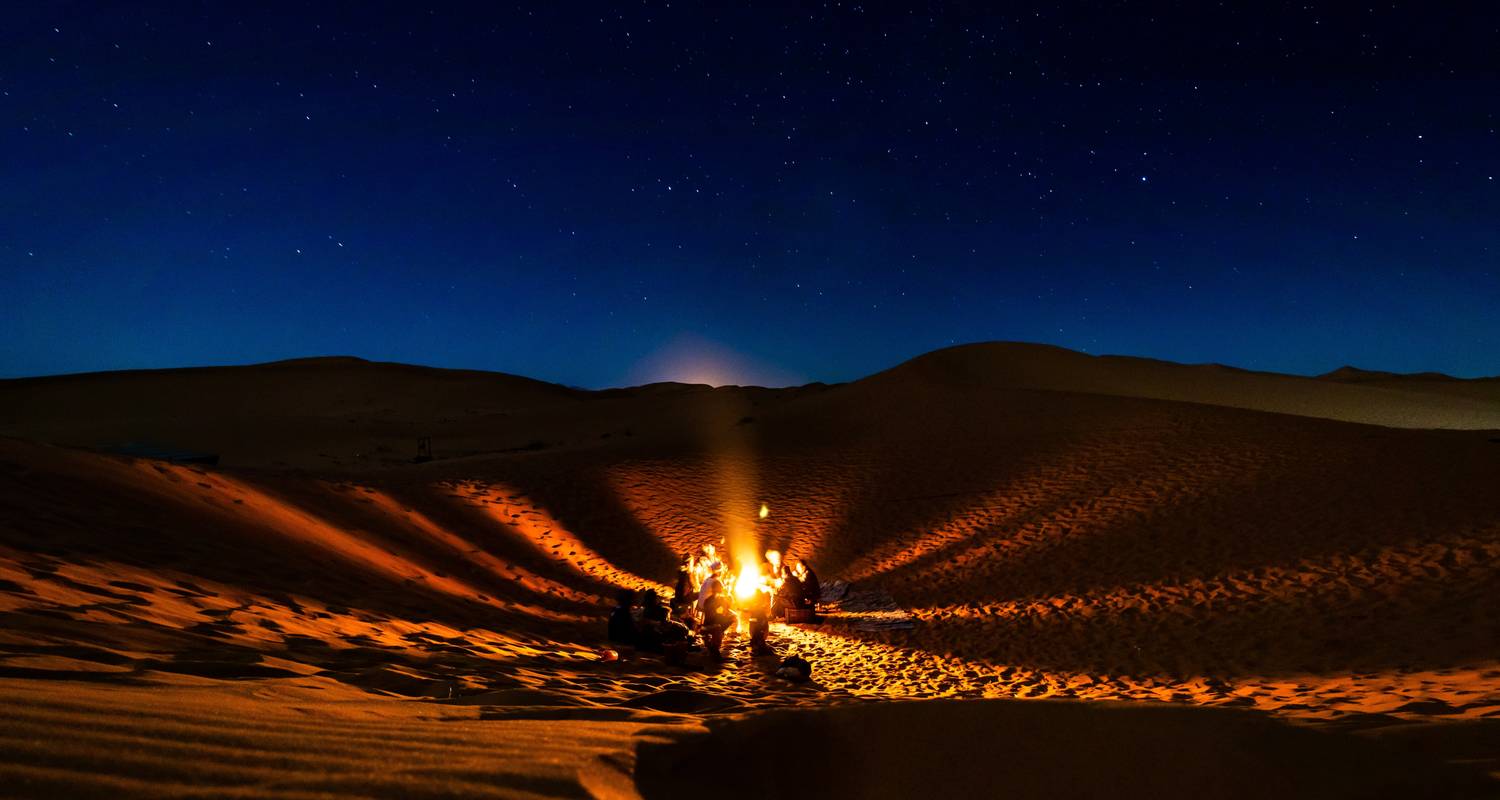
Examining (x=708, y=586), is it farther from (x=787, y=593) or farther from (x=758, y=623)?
(x=787, y=593)

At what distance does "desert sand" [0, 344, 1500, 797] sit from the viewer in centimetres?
Answer: 303

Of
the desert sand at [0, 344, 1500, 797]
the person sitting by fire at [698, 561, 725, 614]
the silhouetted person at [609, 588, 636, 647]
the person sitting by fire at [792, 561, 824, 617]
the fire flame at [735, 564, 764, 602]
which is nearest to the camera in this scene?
the desert sand at [0, 344, 1500, 797]

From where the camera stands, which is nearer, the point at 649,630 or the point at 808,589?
the point at 649,630

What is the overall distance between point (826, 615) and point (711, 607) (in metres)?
4.34

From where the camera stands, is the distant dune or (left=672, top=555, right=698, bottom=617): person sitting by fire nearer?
(left=672, top=555, right=698, bottom=617): person sitting by fire

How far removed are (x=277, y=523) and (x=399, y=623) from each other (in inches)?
177

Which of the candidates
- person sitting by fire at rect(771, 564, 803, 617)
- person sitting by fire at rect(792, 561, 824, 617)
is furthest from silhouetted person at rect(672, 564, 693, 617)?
person sitting by fire at rect(792, 561, 824, 617)

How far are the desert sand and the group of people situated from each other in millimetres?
431

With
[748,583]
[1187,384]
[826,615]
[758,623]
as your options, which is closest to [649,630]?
[758,623]

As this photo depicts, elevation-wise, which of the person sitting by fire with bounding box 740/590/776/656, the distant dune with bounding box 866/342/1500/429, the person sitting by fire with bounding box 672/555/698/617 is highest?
the distant dune with bounding box 866/342/1500/429

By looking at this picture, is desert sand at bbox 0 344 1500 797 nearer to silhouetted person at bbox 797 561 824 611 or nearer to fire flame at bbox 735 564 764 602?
silhouetted person at bbox 797 561 824 611

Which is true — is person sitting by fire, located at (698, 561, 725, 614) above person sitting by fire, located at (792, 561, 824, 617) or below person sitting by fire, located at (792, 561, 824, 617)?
above

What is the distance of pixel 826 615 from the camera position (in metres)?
13.1

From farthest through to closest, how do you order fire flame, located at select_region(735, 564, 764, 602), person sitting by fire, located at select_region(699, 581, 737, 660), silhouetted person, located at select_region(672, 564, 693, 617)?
fire flame, located at select_region(735, 564, 764, 602), silhouetted person, located at select_region(672, 564, 693, 617), person sitting by fire, located at select_region(699, 581, 737, 660)
